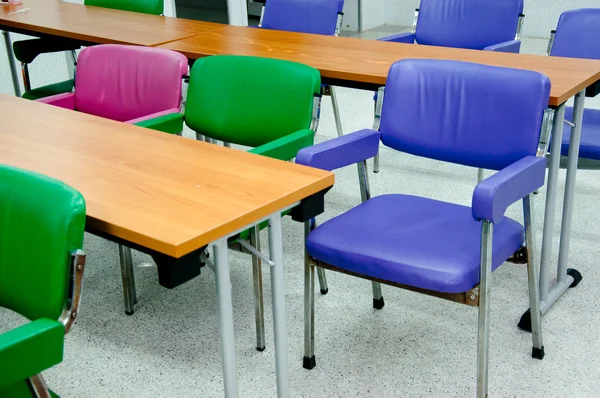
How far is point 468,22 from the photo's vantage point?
3.75 meters

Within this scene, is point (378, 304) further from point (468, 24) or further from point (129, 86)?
point (468, 24)

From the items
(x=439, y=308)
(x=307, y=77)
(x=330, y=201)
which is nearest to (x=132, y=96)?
(x=307, y=77)

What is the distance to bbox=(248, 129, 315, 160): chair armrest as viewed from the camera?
→ 2.19m

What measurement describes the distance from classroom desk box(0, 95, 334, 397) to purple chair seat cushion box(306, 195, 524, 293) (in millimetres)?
259

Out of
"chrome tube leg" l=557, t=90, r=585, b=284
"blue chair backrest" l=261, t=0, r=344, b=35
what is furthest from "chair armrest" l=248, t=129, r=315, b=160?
"blue chair backrest" l=261, t=0, r=344, b=35

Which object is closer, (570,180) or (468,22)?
(570,180)

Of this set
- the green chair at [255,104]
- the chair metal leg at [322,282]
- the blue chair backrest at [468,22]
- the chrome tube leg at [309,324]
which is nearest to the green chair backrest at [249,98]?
the green chair at [255,104]

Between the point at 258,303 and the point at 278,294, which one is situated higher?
the point at 278,294

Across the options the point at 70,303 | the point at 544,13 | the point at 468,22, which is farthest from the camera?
the point at 544,13

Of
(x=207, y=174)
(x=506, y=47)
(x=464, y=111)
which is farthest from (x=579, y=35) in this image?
(x=207, y=174)

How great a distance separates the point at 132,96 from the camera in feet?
9.32

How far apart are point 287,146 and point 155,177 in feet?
1.70

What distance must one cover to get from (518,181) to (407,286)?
0.38 metres

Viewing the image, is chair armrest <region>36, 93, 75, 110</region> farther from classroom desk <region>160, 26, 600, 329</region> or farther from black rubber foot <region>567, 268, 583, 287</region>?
black rubber foot <region>567, 268, 583, 287</region>
